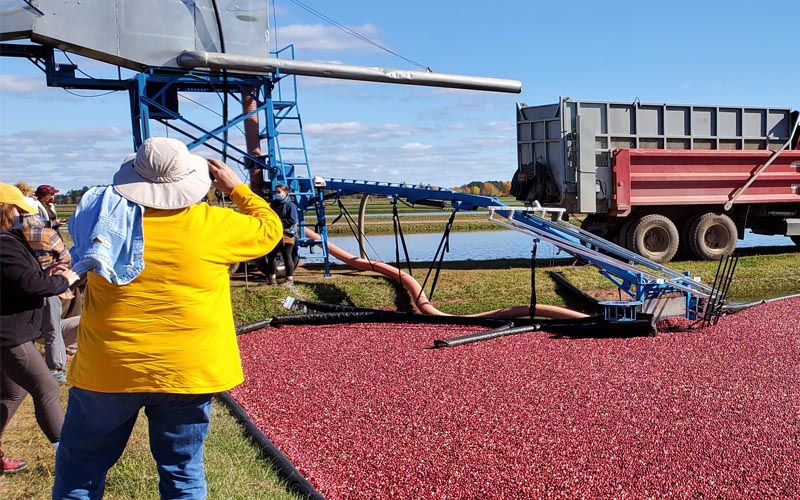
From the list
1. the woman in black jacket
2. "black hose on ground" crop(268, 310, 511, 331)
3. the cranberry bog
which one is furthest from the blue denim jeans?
"black hose on ground" crop(268, 310, 511, 331)

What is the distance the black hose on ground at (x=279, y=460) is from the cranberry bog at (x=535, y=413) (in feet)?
0.41

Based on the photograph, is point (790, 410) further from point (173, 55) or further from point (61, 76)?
point (61, 76)

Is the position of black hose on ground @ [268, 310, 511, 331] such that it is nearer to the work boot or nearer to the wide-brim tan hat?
the work boot

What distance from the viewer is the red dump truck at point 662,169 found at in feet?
44.1

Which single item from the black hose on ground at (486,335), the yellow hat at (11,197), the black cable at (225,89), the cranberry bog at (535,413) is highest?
the black cable at (225,89)

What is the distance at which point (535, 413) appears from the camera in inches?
222

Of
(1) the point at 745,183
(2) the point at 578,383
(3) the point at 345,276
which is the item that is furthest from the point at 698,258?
(2) the point at 578,383

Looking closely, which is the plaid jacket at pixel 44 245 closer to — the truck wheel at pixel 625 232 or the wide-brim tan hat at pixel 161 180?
the wide-brim tan hat at pixel 161 180

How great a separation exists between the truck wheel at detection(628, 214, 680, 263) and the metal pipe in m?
3.55

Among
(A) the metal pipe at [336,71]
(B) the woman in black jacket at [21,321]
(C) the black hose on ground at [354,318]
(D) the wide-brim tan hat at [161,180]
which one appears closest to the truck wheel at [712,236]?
(A) the metal pipe at [336,71]

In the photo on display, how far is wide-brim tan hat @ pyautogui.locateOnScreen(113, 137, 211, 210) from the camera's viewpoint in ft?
10.1

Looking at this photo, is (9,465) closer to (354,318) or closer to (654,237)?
(354,318)

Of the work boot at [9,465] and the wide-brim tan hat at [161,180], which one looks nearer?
the wide-brim tan hat at [161,180]

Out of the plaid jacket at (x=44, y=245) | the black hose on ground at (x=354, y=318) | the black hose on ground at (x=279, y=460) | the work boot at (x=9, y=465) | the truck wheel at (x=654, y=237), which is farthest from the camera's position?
the truck wheel at (x=654, y=237)
